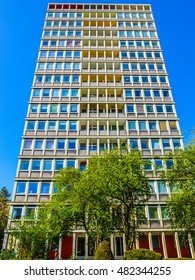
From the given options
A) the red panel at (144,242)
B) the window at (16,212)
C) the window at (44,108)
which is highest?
the window at (44,108)

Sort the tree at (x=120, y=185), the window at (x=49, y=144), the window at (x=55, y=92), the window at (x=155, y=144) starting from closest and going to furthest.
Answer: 1. the tree at (x=120, y=185)
2. the window at (x=49, y=144)
3. the window at (x=155, y=144)
4. the window at (x=55, y=92)

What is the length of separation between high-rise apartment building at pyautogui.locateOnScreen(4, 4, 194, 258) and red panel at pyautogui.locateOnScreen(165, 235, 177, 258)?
121mm

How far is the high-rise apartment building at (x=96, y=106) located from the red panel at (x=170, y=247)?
0.12 metres

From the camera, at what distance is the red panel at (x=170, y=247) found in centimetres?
3039

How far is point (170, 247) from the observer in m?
31.0

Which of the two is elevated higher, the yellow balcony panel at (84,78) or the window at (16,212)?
the yellow balcony panel at (84,78)

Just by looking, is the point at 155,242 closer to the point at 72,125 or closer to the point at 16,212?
the point at 16,212

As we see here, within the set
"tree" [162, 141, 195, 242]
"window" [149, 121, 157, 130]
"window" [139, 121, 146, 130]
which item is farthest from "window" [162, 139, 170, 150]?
"tree" [162, 141, 195, 242]

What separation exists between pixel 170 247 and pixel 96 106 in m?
24.7

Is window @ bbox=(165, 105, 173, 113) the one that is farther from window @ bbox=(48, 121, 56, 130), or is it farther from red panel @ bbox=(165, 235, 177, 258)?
red panel @ bbox=(165, 235, 177, 258)

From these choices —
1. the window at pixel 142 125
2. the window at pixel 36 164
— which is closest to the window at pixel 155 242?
the window at pixel 142 125

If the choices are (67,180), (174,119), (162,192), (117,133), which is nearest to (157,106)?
(174,119)

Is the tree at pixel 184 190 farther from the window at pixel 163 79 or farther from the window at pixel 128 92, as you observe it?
the window at pixel 163 79
